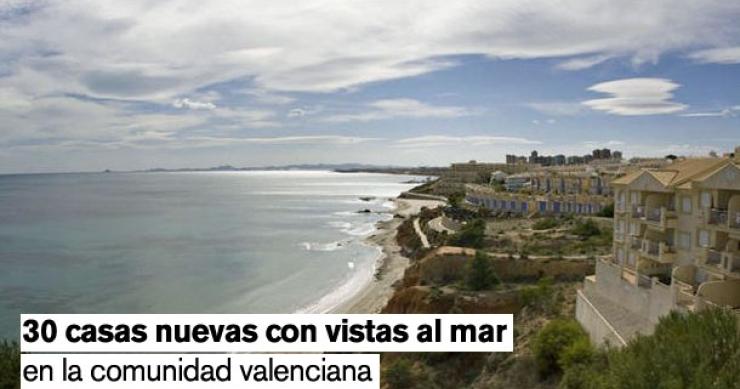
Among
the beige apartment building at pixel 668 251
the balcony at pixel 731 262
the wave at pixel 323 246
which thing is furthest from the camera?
the wave at pixel 323 246

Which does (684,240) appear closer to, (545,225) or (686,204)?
(686,204)

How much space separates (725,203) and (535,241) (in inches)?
671

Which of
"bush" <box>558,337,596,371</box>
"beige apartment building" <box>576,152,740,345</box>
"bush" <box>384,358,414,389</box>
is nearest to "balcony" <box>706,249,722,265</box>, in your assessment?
"beige apartment building" <box>576,152,740,345</box>

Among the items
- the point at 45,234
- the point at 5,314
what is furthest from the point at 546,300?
the point at 45,234

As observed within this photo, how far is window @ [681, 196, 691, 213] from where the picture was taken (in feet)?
54.9

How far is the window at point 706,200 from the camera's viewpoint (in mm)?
15805

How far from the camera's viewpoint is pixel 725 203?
1542 cm

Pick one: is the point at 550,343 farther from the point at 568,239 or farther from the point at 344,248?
the point at 344,248

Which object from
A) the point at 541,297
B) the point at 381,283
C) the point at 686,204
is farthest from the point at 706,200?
the point at 381,283
